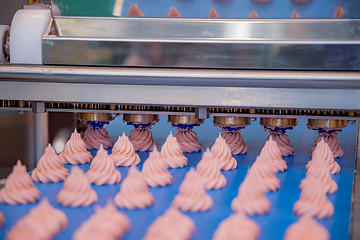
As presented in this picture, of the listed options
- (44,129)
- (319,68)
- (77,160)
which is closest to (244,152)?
(319,68)

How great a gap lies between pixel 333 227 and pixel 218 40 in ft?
2.78

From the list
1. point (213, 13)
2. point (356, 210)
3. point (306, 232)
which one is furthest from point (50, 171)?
point (356, 210)

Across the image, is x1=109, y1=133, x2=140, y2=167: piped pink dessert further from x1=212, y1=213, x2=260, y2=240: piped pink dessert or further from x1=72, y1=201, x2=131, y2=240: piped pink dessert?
x1=212, y1=213, x2=260, y2=240: piped pink dessert

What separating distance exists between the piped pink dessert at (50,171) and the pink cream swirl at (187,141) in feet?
2.27

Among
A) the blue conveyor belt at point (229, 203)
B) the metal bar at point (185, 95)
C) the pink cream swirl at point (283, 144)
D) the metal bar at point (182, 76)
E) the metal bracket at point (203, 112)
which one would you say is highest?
the metal bar at point (182, 76)

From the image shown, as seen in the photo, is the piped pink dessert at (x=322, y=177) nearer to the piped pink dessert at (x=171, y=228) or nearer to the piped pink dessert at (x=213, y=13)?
the piped pink dessert at (x=171, y=228)

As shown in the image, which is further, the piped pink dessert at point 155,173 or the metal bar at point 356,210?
the piped pink dessert at point 155,173

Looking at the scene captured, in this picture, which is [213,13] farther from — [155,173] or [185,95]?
[155,173]

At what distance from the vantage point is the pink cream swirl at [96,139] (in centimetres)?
226

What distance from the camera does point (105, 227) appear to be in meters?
1.17

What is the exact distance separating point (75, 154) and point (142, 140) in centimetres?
42

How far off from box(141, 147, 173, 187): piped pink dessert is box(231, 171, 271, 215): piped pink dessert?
0.36m

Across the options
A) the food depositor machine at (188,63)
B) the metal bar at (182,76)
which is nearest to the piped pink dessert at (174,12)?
the food depositor machine at (188,63)

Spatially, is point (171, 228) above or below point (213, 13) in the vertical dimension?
below
